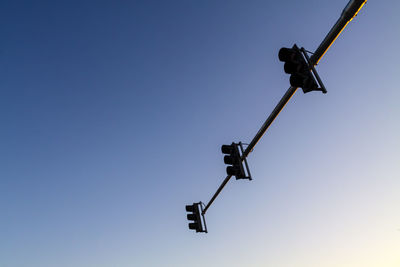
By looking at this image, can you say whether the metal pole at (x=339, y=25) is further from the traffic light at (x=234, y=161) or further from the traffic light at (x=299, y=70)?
the traffic light at (x=234, y=161)

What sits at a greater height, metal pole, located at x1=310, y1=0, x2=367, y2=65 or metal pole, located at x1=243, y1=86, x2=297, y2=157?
metal pole, located at x1=310, y1=0, x2=367, y2=65

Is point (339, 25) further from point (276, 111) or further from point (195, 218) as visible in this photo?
point (195, 218)

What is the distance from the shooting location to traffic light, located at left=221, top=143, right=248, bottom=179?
21.4 ft

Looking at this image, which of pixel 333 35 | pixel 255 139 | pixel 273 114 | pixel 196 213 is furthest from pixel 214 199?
pixel 333 35

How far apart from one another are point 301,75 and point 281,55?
0.46 metres

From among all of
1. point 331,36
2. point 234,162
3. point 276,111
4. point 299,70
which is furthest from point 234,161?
point 331,36

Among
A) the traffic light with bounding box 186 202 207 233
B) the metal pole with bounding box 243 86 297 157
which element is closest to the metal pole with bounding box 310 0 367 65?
the metal pole with bounding box 243 86 297 157

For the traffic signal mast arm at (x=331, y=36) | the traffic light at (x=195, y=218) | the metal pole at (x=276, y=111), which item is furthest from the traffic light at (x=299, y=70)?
the traffic light at (x=195, y=218)

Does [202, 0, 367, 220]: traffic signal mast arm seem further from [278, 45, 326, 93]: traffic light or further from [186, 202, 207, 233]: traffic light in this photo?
[186, 202, 207, 233]: traffic light

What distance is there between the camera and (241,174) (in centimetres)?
651

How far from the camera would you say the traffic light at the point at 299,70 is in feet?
14.1

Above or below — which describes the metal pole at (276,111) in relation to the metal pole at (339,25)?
below

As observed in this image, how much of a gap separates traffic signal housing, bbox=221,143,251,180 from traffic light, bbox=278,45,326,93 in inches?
108

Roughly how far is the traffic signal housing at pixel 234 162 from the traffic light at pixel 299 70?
274cm
